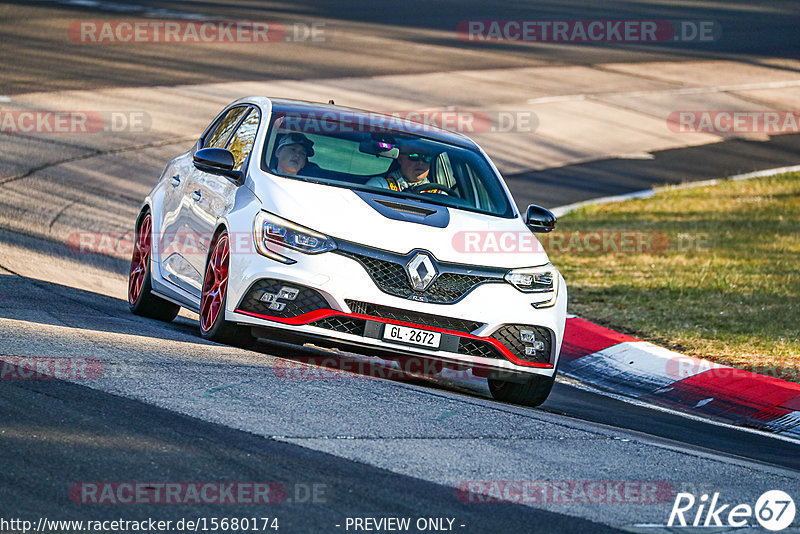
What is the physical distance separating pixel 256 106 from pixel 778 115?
782 inches

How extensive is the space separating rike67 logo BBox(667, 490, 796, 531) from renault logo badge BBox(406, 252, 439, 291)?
2315 millimetres

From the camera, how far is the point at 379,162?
897 centimetres

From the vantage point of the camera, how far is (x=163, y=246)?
32.0ft

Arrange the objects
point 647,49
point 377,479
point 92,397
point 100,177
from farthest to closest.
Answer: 1. point 647,49
2. point 100,177
3. point 92,397
4. point 377,479

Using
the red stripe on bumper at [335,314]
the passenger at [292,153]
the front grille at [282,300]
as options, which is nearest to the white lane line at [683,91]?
the passenger at [292,153]

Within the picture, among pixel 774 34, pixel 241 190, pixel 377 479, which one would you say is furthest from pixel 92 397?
pixel 774 34

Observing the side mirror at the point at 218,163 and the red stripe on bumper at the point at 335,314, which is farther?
the side mirror at the point at 218,163

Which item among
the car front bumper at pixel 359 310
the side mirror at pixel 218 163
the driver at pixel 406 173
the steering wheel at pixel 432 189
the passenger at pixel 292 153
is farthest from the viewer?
the steering wheel at pixel 432 189

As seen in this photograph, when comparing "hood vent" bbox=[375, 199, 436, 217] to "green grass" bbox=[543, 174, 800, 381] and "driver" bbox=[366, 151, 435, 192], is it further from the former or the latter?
"green grass" bbox=[543, 174, 800, 381]

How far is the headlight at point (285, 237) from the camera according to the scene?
7797mm

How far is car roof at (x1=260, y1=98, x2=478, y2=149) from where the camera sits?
941 cm

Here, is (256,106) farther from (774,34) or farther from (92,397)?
(774,34)

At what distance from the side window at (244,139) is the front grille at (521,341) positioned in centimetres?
226

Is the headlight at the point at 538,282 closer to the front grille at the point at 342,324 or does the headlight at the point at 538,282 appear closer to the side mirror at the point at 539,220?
the side mirror at the point at 539,220
